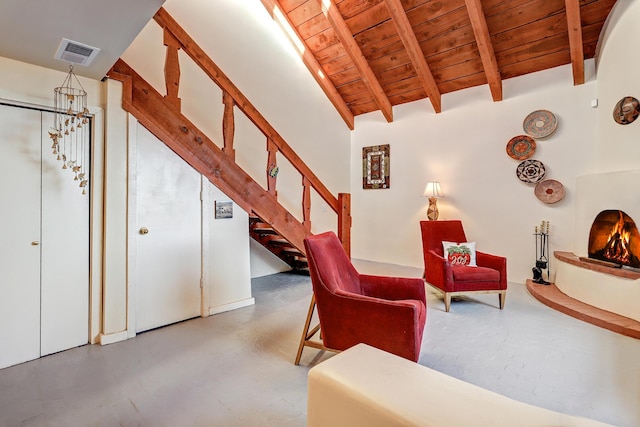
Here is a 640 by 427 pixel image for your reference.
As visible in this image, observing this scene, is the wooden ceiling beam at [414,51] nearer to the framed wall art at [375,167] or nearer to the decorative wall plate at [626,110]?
the framed wall art at [375,167]

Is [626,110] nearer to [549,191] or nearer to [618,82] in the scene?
[618,82]

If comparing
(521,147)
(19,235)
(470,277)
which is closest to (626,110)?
(521,147)

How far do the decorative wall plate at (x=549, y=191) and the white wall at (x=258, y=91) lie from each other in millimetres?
3254

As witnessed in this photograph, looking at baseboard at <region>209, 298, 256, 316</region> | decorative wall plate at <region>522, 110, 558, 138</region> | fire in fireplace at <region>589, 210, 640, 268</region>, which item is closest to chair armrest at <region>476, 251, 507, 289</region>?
fire in fireplace at <region>589, 210, 640, 268</region>

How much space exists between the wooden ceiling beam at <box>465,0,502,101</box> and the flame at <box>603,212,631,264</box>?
2.27m

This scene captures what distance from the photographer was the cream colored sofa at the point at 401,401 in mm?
760

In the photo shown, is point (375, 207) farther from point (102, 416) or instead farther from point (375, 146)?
point (102, 416)

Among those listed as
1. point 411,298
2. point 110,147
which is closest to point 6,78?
point 110,147

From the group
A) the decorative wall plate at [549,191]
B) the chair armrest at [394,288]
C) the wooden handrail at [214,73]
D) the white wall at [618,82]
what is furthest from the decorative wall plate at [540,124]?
the chair armrest at [394,288]

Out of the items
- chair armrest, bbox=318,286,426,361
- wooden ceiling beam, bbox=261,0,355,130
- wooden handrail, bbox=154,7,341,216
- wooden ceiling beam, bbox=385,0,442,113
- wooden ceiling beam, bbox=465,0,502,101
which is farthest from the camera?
wooden ceiling beam, bbox=261,0,355,130

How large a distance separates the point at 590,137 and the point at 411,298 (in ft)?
11.5

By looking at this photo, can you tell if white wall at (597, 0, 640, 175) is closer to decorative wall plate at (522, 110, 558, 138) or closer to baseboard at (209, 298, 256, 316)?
decorative wall plate at (522, 110, 558, 138)

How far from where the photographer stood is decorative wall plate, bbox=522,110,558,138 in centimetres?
420

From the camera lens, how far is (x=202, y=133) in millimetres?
3139
